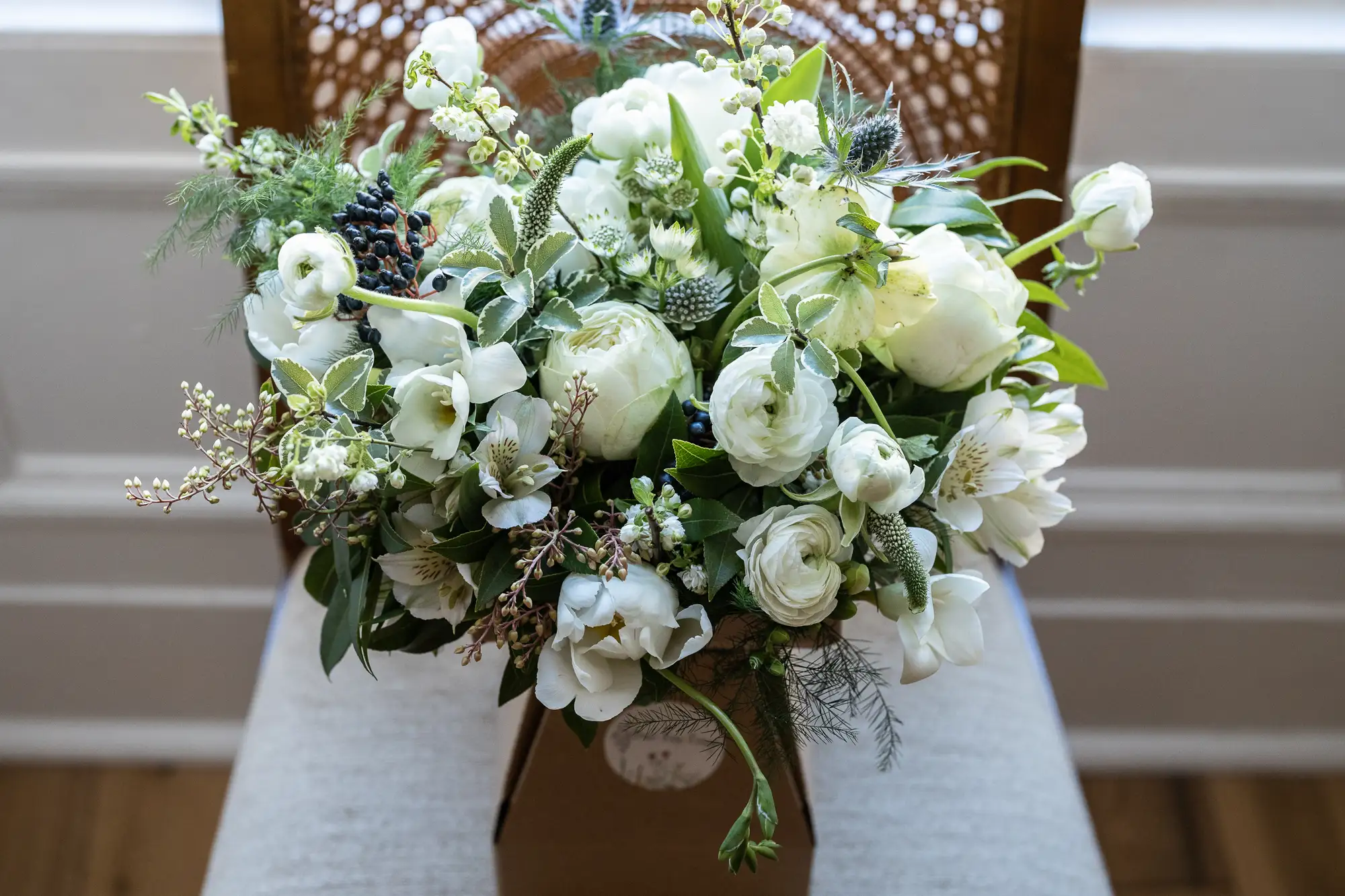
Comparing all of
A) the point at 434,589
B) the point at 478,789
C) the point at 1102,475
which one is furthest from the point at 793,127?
the point at 1102,475

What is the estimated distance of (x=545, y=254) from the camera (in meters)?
0.52

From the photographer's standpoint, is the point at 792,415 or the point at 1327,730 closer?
the point at 792,415

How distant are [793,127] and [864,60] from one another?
0.48m

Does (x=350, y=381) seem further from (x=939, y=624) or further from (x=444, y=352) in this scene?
(x=939, y=624)

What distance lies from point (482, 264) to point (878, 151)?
20 centimetres

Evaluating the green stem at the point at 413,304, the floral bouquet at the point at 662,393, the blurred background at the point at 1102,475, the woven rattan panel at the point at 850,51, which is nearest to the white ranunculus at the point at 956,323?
the floral bouquet at the point at 662,393

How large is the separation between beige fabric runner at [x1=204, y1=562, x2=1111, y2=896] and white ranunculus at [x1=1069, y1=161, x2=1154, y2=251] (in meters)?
0.48

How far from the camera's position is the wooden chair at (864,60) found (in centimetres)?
89

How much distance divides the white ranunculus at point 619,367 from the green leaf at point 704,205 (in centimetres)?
8

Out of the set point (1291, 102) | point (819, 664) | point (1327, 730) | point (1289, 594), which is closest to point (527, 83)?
point (819, 664)

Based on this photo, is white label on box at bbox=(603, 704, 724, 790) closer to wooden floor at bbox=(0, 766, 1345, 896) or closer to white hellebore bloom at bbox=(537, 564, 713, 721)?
white hellebore bloom at bbox=(537, 564, 713, 721)

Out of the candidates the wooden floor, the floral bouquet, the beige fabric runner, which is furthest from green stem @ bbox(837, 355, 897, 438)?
the wooden floor

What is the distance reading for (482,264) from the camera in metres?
0.52

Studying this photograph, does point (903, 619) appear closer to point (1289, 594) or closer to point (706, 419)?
point (706, 419)
